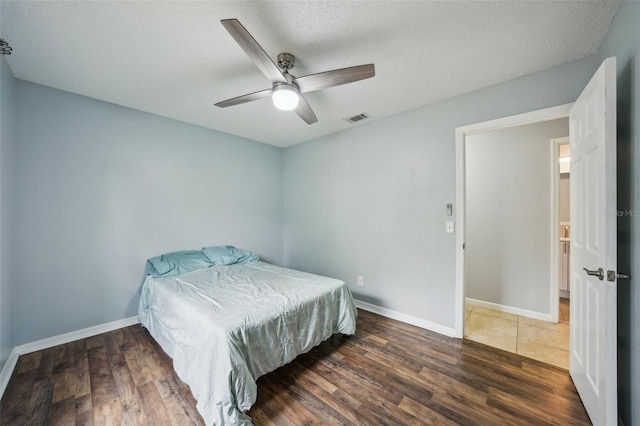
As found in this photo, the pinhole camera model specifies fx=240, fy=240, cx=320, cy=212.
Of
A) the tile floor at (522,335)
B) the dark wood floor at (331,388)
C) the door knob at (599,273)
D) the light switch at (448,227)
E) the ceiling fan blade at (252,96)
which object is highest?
the ceiling fan blade at (252,96)

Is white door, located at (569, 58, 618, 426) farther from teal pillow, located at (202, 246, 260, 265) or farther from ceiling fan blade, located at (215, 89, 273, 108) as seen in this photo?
teal pillow, located at (202, 246, 260, 265)

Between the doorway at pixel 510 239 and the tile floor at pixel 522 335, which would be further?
the doorway at pixel 510 239

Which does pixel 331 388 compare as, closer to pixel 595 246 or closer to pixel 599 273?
pixel 599 273

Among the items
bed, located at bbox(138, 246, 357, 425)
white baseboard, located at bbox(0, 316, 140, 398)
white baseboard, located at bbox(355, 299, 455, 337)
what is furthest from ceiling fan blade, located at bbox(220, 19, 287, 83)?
white baseboard, located at bbox(0, 316, 140, 398)

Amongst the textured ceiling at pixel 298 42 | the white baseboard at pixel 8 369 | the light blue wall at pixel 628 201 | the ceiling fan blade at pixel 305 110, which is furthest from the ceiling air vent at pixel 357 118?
the white baseboard at pixel 8 369

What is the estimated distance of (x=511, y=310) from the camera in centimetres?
306

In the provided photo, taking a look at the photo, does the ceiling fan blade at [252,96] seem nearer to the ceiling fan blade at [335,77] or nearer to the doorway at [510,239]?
the ceiling fan blade at [335,77]

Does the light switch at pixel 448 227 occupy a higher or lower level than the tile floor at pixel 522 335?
higher

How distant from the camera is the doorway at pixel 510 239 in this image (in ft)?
7.97

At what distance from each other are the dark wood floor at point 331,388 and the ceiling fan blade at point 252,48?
7.28 feet

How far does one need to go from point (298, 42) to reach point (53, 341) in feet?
11.3

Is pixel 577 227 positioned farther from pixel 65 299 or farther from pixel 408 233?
pixel 65 299

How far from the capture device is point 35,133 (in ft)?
7.32

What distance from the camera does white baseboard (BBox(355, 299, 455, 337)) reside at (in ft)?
8.26
